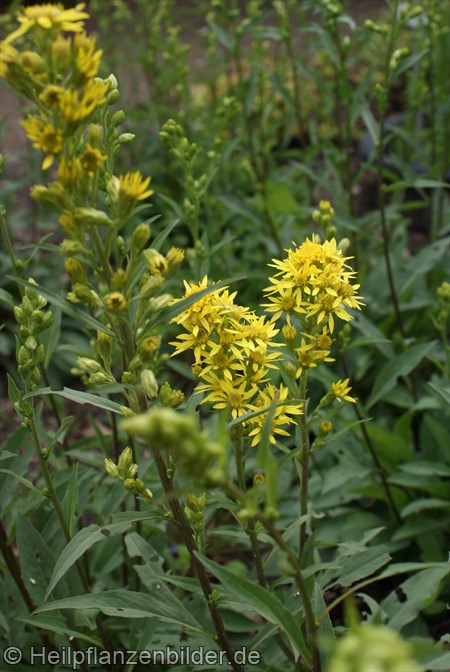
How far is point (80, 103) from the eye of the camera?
1561mm

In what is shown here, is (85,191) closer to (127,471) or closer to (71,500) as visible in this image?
(127,471)

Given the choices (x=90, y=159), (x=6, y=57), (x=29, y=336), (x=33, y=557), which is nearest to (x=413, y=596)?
(x=33, y=557)

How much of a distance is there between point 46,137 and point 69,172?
0.28 ft

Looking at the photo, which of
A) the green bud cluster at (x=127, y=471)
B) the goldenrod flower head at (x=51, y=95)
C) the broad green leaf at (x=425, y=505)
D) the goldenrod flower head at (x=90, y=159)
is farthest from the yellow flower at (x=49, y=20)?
the broad green leaf at (x=425, y=505)

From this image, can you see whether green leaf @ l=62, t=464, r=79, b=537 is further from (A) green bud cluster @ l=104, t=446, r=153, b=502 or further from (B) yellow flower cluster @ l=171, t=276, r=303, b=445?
(B) yellow flower cluster @ l=171, t=276, r=303, b=445

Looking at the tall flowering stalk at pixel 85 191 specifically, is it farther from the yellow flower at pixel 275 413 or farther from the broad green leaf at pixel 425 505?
the broad green leaf at pixel 425 505

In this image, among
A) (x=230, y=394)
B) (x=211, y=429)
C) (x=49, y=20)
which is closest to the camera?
(x=49, y=20)

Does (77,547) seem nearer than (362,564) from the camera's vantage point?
Yes

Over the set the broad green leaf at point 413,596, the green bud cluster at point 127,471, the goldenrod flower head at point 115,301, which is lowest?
the broad green leaf at point 413,596

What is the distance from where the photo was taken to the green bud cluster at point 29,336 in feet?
7.20

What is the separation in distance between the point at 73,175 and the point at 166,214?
14.0 ft

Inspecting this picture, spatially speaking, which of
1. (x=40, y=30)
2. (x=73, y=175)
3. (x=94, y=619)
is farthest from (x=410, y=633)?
(x=40, y=30)

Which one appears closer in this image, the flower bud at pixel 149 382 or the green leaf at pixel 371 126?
the flower bud at pixel 149 382

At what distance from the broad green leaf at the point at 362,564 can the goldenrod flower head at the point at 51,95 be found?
147 cm
